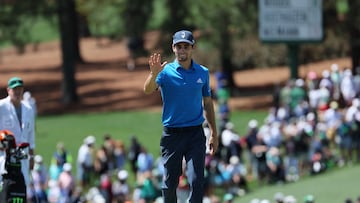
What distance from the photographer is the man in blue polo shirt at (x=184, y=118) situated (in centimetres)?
862

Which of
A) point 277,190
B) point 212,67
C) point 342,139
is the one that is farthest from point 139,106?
point 277,190

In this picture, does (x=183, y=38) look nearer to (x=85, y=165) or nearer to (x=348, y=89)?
(x=85, y=165)

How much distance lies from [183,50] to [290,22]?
2082cm

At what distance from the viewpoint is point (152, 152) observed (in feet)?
96.3

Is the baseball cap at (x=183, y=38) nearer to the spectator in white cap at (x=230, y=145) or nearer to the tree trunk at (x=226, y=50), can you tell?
the spectator in white cap at (x=230, y=145)

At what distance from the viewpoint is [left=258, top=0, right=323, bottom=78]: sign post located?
94.9ft

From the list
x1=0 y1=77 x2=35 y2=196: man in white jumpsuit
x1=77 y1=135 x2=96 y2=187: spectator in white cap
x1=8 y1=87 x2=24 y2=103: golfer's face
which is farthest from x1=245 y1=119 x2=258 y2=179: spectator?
x1=8 y1=87 x2=24 y2=103: golfer's face

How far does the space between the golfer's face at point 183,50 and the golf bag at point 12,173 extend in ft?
6.17

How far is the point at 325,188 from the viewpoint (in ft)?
70.2

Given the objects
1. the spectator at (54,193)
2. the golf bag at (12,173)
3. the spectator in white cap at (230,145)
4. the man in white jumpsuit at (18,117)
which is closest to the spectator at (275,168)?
the spectator in white cap at (230,145)

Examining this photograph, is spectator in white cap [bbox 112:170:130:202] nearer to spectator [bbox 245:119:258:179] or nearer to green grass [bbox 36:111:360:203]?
green grass [bbox 36:111:360:203]

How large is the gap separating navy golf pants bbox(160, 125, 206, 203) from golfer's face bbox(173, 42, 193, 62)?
644 mm

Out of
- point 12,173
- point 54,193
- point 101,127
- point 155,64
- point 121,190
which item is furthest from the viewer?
point 101,127

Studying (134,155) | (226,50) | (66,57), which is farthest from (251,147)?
(66,57)
